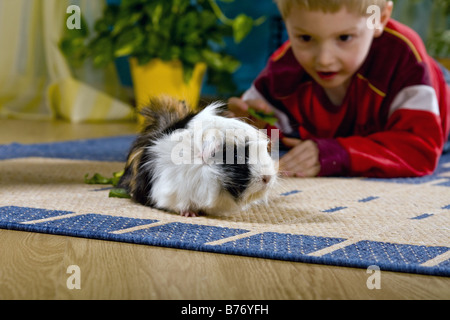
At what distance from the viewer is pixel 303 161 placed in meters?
1.35

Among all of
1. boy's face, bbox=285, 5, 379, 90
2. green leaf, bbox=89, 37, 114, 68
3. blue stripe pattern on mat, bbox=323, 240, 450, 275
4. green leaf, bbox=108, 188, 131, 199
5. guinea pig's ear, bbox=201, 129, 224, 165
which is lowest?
blue stripe pattern on mat, bbox=323, 240, 450, 275

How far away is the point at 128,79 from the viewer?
349cm

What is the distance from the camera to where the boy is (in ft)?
4.35

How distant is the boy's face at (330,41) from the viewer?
4.25 ft

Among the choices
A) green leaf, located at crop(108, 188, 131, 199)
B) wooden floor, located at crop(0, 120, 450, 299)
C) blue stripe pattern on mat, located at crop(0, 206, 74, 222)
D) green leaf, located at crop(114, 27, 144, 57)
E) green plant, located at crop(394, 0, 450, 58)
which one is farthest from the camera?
green plant, located at crop(394, 0, 450, 58)

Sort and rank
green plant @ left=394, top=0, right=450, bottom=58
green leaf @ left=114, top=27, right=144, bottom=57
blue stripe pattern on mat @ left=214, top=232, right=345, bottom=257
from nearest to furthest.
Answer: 1. blue stripe pattern on mat @ left=214, top=232, right=345, bottom=257
2. green leaf @ left=114, top=27, right=144, bottom=57
3. green plant @ left=394, top=0, right=450, bottom=58

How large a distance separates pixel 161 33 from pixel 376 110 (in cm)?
159

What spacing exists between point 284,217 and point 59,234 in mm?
330

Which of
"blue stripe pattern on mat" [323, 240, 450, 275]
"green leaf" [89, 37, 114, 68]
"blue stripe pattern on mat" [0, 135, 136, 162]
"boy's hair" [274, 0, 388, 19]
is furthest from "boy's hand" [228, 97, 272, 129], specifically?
"green leaf" [89, 37, 114, 68]

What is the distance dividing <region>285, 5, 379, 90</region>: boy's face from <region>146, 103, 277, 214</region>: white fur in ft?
1.65

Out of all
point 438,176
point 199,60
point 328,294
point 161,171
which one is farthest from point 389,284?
point 199,60

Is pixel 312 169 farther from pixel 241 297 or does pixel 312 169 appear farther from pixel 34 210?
pixel 241 297

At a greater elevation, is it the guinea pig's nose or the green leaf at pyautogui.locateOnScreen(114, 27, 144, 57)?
the green leaf at pyautogui.locateOnScreen(114, 27, 144, 57)

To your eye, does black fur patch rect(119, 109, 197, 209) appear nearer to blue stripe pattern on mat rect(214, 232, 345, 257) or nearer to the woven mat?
the woven mat
